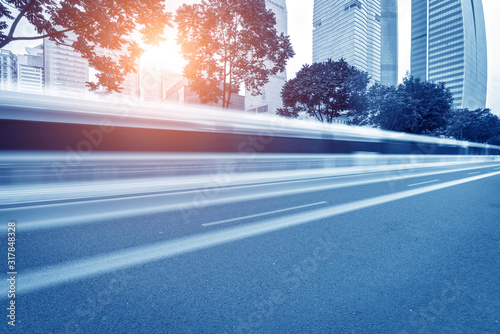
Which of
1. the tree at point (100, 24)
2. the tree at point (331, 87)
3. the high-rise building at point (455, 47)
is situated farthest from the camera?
the high-rise building at point (455, 47)

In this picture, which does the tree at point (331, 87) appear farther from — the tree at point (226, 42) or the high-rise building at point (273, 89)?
the high-rise building at point (273, 89)

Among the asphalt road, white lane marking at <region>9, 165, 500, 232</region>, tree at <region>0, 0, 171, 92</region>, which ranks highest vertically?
tree at <region>0, 0, 171, 92</region>

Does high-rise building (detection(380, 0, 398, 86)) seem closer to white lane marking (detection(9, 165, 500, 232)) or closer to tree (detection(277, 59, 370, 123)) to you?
tree (detection(277, 59, 370, 123))

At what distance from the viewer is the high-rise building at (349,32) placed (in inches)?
4198

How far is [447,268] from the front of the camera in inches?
133

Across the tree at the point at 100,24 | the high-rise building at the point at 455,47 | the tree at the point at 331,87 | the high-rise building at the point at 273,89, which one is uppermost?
the high-rise building at the point at 455,47

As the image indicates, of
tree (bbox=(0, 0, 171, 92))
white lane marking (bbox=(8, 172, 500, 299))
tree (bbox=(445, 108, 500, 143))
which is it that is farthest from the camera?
tree (bbox=(445, 108, 500, 143))

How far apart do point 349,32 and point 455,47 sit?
123 feet

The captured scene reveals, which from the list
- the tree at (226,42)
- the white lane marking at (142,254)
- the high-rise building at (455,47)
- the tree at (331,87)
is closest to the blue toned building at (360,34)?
the high-rise building at (455,47)

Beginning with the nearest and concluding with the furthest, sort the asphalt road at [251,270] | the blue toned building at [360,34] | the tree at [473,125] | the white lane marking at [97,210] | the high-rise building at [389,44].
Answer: the asphalt road at [251,270], the white lane marking at [97,210], the tree at [473,125], the blue toned building at [360,34], the high-rise building at [389,44]

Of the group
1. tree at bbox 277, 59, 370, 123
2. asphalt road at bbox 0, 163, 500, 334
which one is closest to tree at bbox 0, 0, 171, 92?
asphalt road at bbox 0, 163, 500, 334

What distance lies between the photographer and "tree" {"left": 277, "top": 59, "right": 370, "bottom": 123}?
24375 mm

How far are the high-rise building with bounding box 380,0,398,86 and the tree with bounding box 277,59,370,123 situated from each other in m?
132

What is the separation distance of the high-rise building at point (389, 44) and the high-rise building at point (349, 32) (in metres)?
7.90
